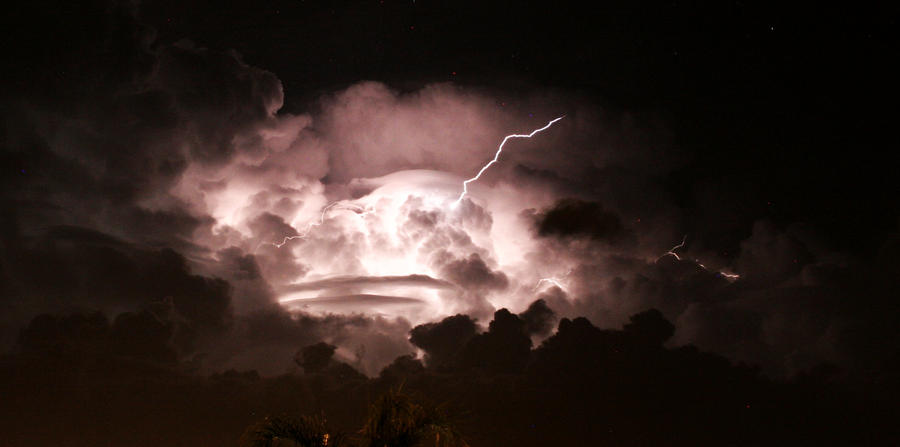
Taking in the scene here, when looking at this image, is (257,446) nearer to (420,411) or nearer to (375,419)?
(375,419)

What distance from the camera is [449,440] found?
4680 mm

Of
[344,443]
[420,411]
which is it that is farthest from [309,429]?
[420,411]

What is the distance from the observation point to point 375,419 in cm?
474

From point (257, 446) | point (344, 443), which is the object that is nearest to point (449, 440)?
point (344, 443)

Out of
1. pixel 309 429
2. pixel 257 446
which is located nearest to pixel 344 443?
pixel 309 429

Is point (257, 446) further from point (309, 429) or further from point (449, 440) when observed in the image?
point (449, 440)

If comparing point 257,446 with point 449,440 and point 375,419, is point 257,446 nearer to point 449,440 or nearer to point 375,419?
point 375,419

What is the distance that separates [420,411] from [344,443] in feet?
2.35

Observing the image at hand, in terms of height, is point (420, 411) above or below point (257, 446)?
above

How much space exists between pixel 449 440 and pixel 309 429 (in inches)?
44.3

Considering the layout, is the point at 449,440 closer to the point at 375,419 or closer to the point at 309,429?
the point at 375,419

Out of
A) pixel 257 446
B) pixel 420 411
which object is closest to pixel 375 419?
pixel 420 411

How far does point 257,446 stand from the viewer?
4844 millimetres

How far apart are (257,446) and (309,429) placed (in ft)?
1.37
